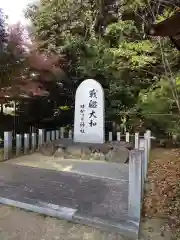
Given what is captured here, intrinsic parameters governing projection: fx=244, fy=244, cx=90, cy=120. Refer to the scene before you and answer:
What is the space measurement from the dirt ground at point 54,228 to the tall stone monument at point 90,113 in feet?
13.7

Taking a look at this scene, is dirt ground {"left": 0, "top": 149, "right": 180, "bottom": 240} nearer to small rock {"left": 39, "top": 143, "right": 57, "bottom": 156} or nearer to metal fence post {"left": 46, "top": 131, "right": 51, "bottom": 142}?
small rock {"left": 39, "top": 143, "right": 57, "bottom": 156}

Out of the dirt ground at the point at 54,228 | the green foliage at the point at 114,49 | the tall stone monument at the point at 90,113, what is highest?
the green foliage at the point at 114,49

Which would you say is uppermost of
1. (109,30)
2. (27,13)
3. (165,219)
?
(27,13)

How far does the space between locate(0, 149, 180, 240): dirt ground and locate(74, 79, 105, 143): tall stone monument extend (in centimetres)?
417

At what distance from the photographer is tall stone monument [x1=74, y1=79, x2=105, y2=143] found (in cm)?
734

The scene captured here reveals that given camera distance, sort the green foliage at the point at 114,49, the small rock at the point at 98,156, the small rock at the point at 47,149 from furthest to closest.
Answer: the green foliage at the point at 114,49
the small rock at the point at 47,149
the small rock at the point at 98,156

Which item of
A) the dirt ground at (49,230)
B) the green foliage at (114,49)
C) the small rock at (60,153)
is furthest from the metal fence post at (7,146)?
the green foliage at (114,49)

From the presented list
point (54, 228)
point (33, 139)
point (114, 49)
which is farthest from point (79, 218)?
point (114, 49)

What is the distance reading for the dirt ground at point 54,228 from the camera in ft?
8.62

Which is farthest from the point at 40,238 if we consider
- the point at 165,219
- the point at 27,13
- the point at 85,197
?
the point at 27,13

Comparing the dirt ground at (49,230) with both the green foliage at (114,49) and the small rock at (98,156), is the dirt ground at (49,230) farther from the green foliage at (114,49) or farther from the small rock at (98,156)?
the green foliage at (114,49)

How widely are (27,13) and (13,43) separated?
441cm

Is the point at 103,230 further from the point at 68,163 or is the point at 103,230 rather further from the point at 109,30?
the point at 109,30

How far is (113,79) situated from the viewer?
8.76m
